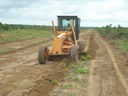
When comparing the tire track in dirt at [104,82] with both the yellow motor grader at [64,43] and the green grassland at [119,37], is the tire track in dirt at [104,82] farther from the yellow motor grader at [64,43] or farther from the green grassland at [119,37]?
the green grassland at [119,37]

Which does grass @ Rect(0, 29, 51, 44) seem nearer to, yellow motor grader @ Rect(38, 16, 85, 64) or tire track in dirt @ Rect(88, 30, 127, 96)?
yellow motor grader @ Rect(38, 16, 85, 64)

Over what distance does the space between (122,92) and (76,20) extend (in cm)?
962

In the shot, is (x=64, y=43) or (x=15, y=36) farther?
(x=15, y=36)

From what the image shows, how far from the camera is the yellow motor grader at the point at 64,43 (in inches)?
682

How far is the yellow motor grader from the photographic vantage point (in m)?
17.3

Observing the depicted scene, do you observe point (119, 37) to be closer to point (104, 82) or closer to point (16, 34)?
point (16, 34)

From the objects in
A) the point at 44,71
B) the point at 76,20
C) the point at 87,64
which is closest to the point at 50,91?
the point at 44,71

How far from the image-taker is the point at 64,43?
18766 mm

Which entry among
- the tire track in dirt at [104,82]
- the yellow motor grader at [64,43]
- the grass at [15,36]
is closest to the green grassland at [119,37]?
the yellow motor grader at [64,43]

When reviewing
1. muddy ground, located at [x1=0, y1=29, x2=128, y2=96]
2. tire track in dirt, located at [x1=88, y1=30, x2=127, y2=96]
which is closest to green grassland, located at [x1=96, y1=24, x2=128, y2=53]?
tire track in dirt, located at [x1=88, y1=30, x2=127, y2=96]

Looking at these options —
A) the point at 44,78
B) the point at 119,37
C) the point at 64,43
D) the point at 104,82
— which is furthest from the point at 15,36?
the point at 104,82

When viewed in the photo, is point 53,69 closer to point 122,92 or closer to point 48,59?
point 48,59

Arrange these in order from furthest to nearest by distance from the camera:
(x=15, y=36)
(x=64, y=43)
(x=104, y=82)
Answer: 1. (x=15, y=36)
2. (x=64, y=43)
3. (x=104, y=82)

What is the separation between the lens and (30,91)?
1055 centimetres
